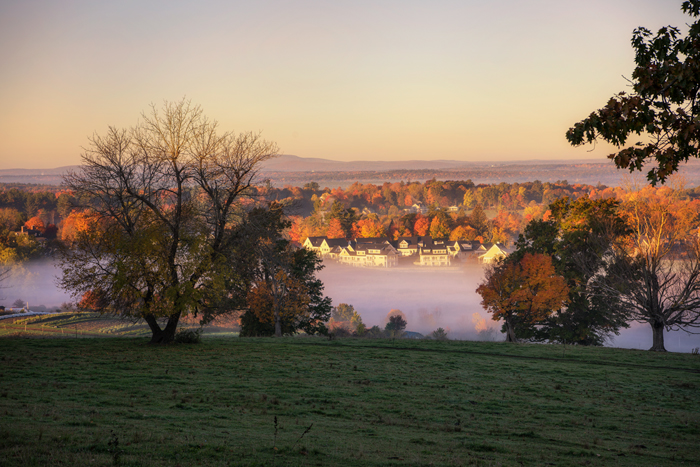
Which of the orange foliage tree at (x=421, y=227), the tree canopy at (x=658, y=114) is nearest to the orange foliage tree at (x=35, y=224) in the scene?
the orange foliage tree at (x=421, y=227)

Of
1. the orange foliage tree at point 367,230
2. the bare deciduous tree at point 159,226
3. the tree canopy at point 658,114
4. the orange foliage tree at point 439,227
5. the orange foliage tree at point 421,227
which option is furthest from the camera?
the orange foliage tree at point 421,227

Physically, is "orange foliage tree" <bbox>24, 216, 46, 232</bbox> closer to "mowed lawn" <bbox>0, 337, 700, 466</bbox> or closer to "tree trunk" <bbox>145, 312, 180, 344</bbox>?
"mowed lawn" <bbox>0, 337, 700, 466</bbox>

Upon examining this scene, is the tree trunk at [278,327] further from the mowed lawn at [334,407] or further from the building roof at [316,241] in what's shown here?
the building roof at [316,241]

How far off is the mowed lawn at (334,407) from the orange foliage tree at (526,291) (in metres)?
13.3

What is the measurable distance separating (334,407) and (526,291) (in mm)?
30743

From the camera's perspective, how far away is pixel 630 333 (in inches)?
3799

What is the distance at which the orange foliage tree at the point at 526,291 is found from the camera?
4219cm

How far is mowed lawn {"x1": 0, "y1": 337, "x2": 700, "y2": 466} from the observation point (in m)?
9.94

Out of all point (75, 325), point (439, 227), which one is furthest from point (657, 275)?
point (439, 227)

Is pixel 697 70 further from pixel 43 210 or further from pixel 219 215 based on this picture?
pixel 43 210

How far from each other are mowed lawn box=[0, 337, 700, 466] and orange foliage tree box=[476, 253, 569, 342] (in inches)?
524

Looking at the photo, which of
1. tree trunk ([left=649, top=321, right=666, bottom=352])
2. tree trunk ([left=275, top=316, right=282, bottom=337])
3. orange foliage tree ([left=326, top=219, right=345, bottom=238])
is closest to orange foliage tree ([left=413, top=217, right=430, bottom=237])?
orange foliage tree ([left=326, top=219, right=345, bottom=238])

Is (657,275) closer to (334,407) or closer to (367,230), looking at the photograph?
(334,407)

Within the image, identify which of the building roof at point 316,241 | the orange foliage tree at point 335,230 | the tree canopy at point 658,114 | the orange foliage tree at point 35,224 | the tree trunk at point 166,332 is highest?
the tree canopy at point 658,114
